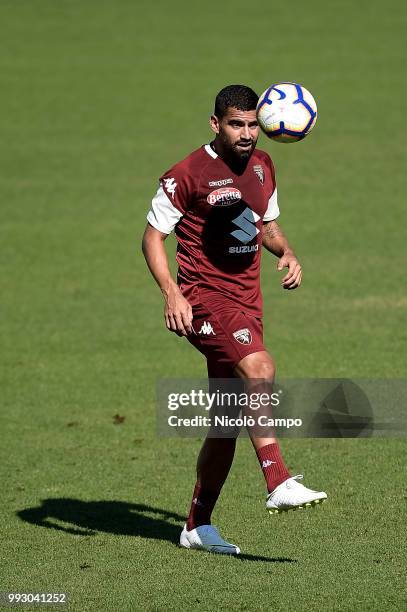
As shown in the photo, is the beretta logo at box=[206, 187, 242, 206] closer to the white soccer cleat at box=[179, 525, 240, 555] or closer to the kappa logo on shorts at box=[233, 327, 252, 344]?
the kappa logo on shorts at box=[233, 327, 252, 344]

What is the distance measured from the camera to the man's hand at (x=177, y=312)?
25.0 feet

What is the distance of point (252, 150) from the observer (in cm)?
816

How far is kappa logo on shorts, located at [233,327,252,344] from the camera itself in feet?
26.0

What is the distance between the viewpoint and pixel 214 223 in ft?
26.7

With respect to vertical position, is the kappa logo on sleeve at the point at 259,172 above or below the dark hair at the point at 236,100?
below

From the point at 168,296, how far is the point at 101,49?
27.2 meters

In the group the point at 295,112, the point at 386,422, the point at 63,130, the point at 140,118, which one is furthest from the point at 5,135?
the point at 295,112

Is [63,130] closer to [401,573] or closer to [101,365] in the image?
[101,365]

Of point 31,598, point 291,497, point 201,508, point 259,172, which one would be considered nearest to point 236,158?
point 259,172

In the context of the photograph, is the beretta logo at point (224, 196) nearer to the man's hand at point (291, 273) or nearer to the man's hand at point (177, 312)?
the man's hand at point (291, 273)

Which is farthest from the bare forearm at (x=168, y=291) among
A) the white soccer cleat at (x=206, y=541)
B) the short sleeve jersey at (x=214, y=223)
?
the white soccer cleat at (x=206, y=541)

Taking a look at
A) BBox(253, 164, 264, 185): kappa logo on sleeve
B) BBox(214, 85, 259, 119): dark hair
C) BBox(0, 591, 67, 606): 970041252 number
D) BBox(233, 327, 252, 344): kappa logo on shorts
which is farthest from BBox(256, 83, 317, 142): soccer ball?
BBox(0, 591, 67, 606): 970041252 number

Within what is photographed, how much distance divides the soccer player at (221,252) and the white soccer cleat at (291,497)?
0.29m

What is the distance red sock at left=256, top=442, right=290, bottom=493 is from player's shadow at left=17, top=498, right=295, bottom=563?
1.32m
